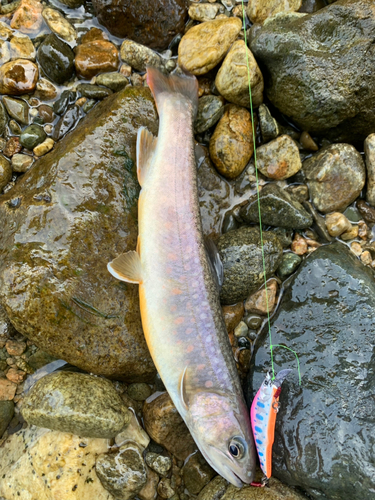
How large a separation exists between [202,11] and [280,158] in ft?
7.41

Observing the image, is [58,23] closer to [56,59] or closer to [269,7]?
[56,59]

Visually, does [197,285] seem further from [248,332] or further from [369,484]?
[369,484]

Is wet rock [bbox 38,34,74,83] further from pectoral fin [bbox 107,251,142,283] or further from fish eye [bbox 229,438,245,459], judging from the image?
fish eye [bbox 229,438,245,459]

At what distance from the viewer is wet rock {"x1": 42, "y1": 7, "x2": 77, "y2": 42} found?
14.9ft

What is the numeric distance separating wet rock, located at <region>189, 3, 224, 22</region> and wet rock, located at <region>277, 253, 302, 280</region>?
3.33 metres

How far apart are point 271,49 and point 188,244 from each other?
8.58 ft

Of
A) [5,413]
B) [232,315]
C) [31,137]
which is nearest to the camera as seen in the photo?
[5,413]

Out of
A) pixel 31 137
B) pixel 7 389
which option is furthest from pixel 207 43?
pixel 7 389

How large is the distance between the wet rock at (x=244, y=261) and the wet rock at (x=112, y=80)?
2403 millimetres

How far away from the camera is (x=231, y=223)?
4.54 metres

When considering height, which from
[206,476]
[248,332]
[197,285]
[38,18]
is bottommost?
[206,476]

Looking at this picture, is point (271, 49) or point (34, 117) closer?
point (271, 49)

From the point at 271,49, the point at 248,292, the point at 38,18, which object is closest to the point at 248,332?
the point at 248,292

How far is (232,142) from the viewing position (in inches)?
171
